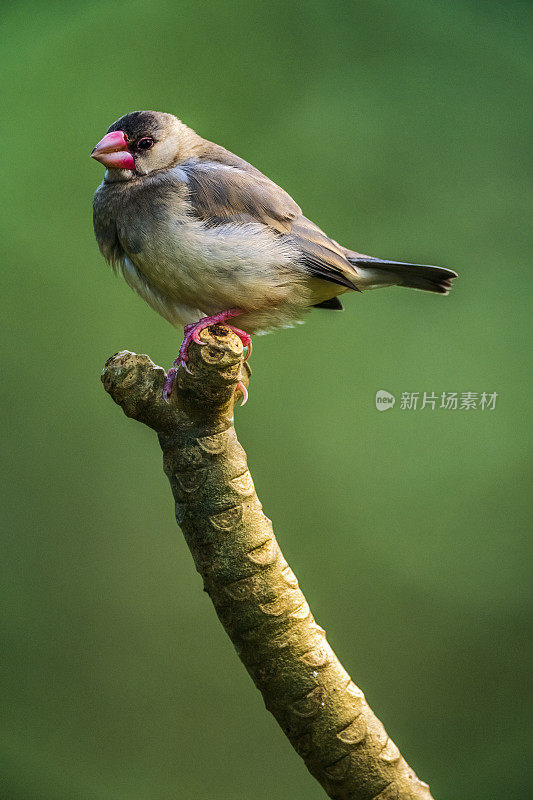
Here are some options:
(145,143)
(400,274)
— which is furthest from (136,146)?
(400,274)

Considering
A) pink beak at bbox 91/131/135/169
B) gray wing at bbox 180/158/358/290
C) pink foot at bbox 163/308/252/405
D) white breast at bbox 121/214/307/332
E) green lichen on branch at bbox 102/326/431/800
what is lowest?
green lichen on branch at bbox 102/326/431/800

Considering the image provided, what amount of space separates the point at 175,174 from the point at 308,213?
1.00 m

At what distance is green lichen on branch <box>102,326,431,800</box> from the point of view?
4.09 ft

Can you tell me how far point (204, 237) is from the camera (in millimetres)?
1500

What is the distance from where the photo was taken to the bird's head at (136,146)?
1.59 meters

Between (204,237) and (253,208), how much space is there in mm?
155

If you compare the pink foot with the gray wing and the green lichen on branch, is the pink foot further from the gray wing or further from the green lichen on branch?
the gray wing

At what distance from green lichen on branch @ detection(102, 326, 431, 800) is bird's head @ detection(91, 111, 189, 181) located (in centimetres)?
56

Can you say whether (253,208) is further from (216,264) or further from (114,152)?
(114,152)

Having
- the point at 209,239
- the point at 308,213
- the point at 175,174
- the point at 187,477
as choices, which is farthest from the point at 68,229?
the point at 187,477

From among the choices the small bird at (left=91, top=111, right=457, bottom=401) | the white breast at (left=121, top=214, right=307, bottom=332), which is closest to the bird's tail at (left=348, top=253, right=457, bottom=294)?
the small bird at (left=91, top=111, right=457, bottom=401)

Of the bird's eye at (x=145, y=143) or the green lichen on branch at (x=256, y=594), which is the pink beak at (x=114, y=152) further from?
the green lichen on branch at (x=256, y=594)

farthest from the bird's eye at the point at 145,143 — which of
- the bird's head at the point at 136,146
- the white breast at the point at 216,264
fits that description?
the white breast at the point at 216,264

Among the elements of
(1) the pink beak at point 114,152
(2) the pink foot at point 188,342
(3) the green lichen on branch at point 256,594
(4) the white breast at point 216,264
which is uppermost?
(1) the pink beak at point 114,152
